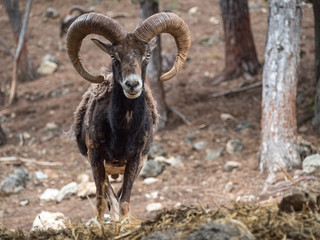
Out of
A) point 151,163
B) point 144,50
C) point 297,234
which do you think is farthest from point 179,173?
point 297,234

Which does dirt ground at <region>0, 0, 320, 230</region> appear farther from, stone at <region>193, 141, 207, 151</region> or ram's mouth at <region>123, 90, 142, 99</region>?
ram's mouth at <region>123, 90, 142, 99</region>

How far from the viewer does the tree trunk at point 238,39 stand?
13.4m

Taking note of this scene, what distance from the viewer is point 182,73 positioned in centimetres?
1619

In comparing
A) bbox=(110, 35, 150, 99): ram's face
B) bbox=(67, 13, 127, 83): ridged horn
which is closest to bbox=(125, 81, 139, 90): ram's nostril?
bbox=(110, 35, 150, 99): ram's face

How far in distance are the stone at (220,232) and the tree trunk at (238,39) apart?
11241 millimetres

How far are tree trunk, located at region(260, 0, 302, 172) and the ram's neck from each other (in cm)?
342

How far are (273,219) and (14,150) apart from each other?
9.91 metres

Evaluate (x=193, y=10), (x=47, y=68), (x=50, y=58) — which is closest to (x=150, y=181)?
(x=47, y=68)

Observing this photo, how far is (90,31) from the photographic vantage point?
18.9 ft

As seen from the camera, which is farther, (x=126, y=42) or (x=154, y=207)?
(x=154, y=207)

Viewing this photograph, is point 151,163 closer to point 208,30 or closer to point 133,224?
point 133,224

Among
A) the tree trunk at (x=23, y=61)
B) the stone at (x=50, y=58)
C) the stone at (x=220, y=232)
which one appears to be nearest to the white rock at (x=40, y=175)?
the stone at (x=220, y=232)

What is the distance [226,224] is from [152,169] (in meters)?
6.69

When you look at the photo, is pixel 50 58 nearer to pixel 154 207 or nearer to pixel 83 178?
pixel 83 178
